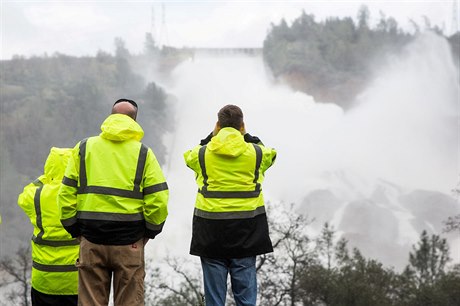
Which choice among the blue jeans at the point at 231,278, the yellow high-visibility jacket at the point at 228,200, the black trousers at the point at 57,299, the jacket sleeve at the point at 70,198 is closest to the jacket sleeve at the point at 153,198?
the jacket sleeve at the point at 70,198

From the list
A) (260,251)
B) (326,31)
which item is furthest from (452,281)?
(326,31)

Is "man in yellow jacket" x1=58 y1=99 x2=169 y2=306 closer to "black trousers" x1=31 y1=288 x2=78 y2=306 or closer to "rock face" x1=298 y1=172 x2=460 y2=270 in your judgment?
"black trousers" x1=31 y1=288 x2=78 y2=306

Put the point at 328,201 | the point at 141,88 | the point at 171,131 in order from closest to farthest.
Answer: the point at 328,201 < the point at 171,131 < the point at 141,88

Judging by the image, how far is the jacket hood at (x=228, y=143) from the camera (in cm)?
549

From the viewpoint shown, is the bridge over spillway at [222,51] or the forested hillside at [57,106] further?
the bridge over spillway at [222,51]

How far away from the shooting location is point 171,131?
118688mm

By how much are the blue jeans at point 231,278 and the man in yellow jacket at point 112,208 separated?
0.87m

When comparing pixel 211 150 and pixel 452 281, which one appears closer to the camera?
pixel 211 150

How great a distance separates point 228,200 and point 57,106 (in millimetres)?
115516

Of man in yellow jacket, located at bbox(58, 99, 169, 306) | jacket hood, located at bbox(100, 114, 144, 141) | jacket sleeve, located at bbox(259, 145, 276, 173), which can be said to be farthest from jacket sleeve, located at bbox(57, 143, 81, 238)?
jacket sleeve, located at bbox(259, 145, 276, 173)

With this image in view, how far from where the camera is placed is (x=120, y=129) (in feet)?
16.0

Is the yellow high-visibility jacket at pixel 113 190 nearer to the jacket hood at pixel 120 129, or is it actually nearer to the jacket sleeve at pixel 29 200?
the jacket hood at pixel 120 129

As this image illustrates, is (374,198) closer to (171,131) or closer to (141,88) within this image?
(171,131)

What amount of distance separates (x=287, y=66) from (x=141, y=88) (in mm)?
31594
